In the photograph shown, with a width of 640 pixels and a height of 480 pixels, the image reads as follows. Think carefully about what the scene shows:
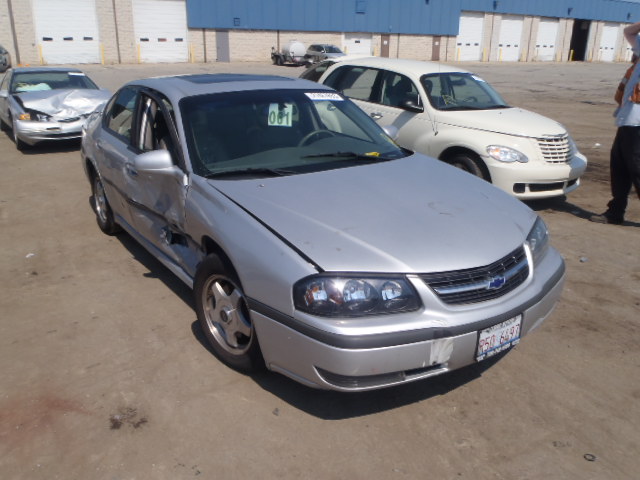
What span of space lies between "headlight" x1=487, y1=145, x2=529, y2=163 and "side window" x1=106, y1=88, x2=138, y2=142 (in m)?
3.73

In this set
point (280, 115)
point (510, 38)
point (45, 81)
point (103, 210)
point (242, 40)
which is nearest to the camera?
point (280, 115)

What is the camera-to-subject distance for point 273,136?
4.00 meters

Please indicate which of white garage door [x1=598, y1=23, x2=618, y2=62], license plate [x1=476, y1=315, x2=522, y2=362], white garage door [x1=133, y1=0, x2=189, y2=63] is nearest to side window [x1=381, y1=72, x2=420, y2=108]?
license plate [x1=476, y1=315, x2=522, y2=362]

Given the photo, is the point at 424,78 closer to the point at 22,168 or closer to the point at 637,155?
the point at 637,155

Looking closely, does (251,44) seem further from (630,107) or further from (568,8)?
(630,107)

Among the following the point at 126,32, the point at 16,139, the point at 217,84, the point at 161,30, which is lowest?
the point at 16,139

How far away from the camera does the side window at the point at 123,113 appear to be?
15.6 ft

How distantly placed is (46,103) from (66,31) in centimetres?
2814

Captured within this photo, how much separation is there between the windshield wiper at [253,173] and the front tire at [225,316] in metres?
0.54

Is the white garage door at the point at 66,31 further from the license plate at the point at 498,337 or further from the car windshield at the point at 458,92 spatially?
the license plate at the point at 498,337

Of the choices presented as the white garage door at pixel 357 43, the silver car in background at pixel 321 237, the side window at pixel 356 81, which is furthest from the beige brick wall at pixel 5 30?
the silver car in background at pixel 321 237

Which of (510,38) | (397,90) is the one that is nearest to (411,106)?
(397,90)

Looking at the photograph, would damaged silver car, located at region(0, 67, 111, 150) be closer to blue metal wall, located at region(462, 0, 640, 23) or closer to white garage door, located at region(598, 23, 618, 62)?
blue metal wall, located at region(462, 0, 640, 23)

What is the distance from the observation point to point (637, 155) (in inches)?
227
